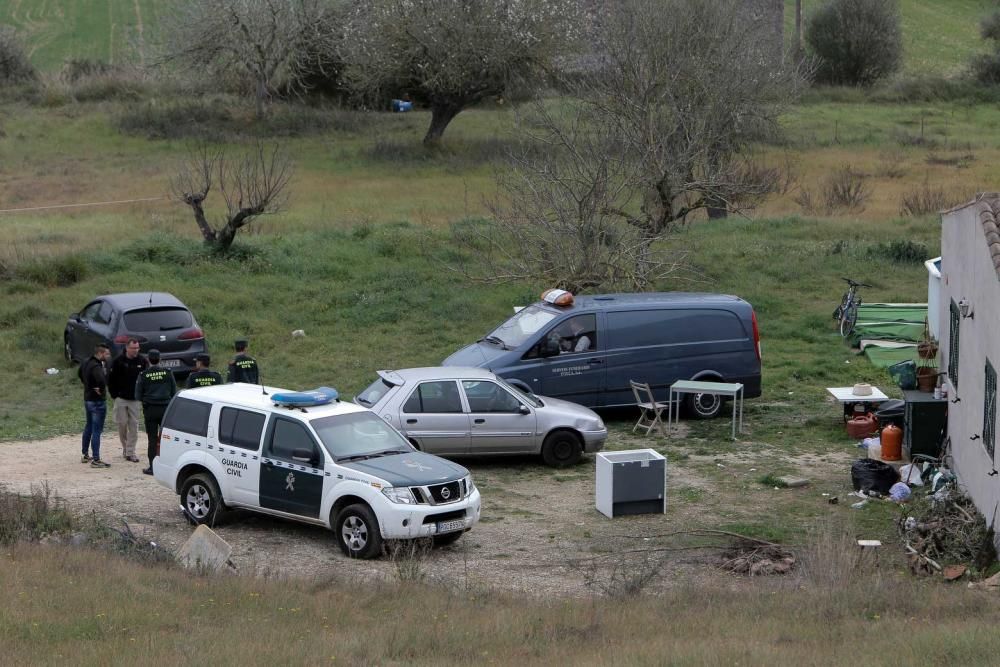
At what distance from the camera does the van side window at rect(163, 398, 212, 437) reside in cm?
1233

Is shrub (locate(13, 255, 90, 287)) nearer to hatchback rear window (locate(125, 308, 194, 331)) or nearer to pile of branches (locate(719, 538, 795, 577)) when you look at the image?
hatchback rear window (locate(125, 308, 194, 331))

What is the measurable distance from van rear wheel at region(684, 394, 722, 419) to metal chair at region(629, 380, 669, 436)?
0.40 m

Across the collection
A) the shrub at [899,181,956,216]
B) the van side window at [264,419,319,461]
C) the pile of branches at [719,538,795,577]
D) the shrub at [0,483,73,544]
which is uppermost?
the shrub at [899,181,956,216]

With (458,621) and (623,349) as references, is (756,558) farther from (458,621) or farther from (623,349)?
(623,349)

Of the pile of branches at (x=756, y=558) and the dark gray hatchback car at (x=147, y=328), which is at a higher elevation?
the dark gray hatchback car at (x=147, y=328)

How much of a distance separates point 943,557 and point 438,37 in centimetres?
3788

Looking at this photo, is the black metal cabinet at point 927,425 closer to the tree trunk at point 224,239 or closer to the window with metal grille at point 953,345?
the window with metal grille at point 953,345

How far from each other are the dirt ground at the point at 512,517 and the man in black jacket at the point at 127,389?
357 millimetres

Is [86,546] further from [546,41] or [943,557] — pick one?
[546,41]

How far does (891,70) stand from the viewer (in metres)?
66.8

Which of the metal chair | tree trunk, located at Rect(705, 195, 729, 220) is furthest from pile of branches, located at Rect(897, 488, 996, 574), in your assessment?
tree trunk, located at Rect(705, 195, 729, 220)

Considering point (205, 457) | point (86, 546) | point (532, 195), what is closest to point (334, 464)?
point (205, 457)

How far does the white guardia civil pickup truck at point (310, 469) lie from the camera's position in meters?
11.2

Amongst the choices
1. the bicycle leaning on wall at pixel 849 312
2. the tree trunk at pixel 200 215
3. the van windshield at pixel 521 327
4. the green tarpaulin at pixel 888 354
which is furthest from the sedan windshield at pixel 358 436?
the tree trunk at pixel 200 215
